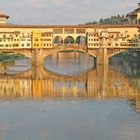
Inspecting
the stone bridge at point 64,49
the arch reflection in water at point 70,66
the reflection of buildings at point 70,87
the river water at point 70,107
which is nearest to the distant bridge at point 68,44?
the stone bridge at point 64,49

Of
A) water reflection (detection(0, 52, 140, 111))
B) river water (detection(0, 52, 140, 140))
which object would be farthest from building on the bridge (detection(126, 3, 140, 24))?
river water (detection(0, 52, 140, 140))

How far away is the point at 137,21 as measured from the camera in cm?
7050

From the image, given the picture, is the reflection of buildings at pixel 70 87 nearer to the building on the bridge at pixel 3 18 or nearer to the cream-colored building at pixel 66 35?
the cream-colored building at pixel 66 35

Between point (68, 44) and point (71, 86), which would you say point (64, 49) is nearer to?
point (68, 44)

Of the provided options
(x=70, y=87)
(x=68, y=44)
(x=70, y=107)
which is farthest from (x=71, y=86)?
(x=68, y=44)

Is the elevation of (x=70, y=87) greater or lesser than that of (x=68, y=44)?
lesser

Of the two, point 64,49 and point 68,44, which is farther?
point 68,44

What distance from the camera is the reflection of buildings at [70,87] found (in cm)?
3044

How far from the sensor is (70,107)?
2625cm

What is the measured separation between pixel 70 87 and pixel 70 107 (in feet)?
29.2

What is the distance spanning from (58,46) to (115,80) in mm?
15563

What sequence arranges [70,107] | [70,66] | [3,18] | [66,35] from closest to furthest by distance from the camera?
[70,107]
[70,66]
[66,35]
[3,18]

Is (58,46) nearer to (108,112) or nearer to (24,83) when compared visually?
(24,83)

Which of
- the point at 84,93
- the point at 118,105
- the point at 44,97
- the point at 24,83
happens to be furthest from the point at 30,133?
the point at 24,83
